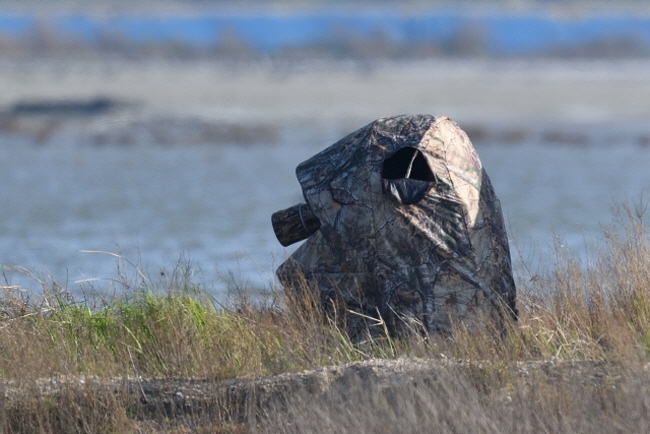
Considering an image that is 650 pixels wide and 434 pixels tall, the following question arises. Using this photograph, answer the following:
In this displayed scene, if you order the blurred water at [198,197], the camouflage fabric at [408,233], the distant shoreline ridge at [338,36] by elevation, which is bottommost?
the blurred water at [198,197]

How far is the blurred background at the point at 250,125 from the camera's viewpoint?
656 inches

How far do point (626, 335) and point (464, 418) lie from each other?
1072 mm

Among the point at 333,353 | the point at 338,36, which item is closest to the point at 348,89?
the point at 338,36

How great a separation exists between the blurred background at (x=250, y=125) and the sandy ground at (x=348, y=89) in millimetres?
130

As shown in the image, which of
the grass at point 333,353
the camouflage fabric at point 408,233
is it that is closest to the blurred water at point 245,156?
the grass at point 333,353

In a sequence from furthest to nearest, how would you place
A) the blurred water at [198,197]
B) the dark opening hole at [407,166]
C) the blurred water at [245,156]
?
the blurred water at [245,156], the blurred water at [198,197], the dark opening hole at [407,166]

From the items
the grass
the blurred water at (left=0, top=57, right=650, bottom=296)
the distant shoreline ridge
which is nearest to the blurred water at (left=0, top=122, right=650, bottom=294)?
the blurred water at (left=0, top=57, right=650, bottom=296)

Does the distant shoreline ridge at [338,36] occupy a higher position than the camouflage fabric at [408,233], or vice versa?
the distant shoreline ridge at [338,36]

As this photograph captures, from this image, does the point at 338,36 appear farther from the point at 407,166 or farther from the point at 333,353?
the point at 333,353

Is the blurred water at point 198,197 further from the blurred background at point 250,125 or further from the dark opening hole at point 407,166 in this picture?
the dark opening hole at point 407,166

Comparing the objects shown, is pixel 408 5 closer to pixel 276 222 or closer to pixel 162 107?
pixel 162 107

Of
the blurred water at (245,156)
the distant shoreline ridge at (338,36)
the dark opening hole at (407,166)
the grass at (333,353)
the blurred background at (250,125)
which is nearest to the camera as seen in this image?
the grass at (333,353)

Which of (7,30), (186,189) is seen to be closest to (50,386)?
(186,189)

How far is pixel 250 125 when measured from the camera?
32312 mm
